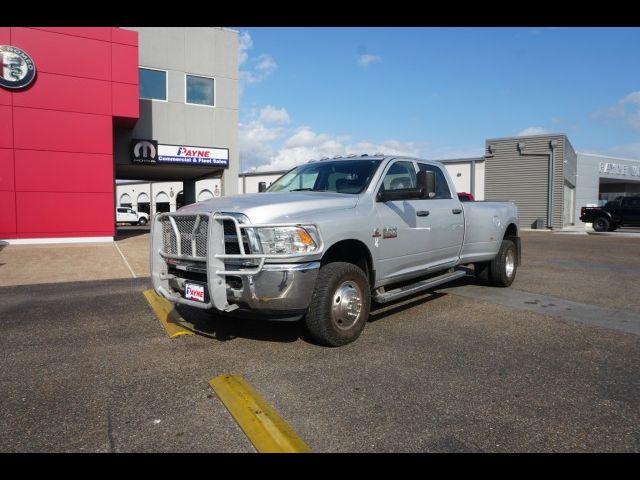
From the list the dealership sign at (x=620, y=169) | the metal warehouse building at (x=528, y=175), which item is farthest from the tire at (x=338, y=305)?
the dealership sign at (x=620, y=169)

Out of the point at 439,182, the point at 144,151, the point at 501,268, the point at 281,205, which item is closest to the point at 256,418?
the point at 281,205

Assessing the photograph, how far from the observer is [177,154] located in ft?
60.2

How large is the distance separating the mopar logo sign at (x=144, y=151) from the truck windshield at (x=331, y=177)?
42.9 ft

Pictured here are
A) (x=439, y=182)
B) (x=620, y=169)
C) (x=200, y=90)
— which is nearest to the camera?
(x=439, y=182)

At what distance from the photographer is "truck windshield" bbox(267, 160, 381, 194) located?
17.6 ft

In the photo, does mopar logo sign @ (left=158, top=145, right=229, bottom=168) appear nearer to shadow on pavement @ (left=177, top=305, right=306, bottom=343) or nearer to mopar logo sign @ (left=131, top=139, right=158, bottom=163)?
mopar logo sign @ (left=131, top=139, right=158, bottom=163)

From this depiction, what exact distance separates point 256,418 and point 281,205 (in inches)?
74.1

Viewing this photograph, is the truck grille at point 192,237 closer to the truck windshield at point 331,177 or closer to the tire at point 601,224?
the truck windshield at point 331,177

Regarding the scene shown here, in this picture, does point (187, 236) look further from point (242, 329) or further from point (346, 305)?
point (346, 305)

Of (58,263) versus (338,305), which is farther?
(58,263)

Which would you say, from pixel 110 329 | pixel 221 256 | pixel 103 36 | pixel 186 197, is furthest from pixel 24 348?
pixel 186 197

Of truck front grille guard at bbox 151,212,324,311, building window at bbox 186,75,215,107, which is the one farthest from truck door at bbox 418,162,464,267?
building window at bbox 186,75,215,107

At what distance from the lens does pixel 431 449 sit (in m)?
2.72
